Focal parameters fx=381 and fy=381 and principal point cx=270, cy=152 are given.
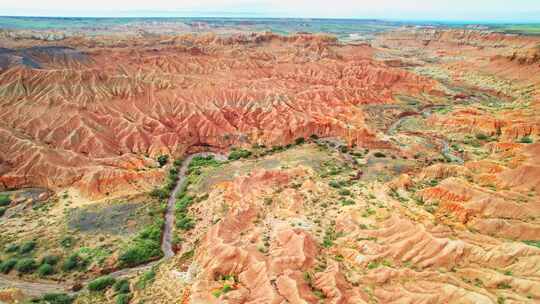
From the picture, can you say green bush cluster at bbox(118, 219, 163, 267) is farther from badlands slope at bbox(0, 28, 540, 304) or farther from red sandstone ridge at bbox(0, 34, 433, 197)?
red sandstone ridge at bbox(0, 34, 433, 197)

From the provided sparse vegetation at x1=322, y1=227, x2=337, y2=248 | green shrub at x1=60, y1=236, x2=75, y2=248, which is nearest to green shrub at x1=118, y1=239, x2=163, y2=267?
green shrub at x1=60, y1=236, x2=75, y2=248

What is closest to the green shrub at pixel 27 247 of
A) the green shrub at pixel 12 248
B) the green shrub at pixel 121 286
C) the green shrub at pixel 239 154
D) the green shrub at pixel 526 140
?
the green shrub at pixel 12 248

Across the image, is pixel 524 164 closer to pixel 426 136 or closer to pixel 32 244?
pixel 426 136

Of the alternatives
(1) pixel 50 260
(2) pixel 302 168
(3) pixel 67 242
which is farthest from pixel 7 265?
(2) pixel 302 168

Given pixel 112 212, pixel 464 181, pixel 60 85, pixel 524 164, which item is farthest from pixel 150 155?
pixel 524 164

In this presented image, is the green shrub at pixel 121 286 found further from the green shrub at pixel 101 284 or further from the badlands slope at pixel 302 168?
the badlands slope at pixel 302 168

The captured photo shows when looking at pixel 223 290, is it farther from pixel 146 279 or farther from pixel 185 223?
pixel 185 223
